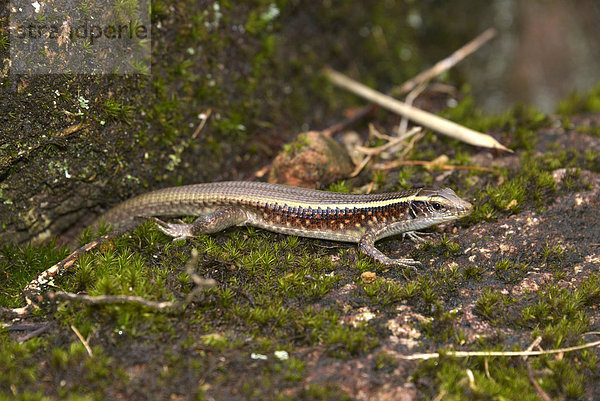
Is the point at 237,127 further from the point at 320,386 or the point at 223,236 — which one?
the point at 320,386

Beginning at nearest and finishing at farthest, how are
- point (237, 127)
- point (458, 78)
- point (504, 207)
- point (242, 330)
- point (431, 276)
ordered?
point (242, 330)
point (431, 276)
point (504, 207)
point (237, 127)
point (458, 78)

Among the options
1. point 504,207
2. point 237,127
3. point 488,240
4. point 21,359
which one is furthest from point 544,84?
point 21,359

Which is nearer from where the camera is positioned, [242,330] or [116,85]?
[242,330]

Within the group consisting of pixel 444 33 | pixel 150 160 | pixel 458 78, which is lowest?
pixel 150 160

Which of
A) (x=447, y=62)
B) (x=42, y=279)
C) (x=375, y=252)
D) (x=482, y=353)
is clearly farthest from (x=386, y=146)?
(x=42, y=279)

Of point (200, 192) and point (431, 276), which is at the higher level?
point (200, 192)

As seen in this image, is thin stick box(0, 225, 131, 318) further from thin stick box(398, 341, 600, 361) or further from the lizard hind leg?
thin stick box(398, 341, 600, 361)

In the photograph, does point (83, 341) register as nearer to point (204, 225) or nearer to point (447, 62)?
point (204, 225)

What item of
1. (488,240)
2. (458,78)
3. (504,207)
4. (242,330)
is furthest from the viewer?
(458,78)
